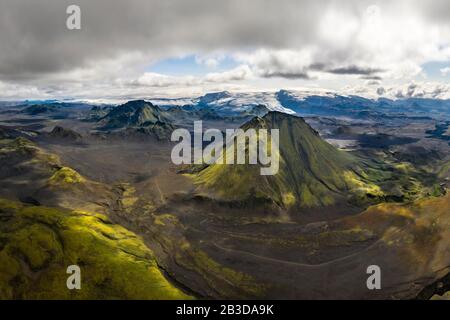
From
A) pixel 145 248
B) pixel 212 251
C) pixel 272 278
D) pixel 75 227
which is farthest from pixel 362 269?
pixel 75 227

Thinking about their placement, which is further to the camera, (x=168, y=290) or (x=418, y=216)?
(x=418, y=216)

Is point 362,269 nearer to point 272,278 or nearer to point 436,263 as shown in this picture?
point 436,263

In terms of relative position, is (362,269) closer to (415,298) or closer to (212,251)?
(415,298)

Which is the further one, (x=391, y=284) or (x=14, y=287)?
(x=391, y=284)

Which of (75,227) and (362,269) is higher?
(75,227)

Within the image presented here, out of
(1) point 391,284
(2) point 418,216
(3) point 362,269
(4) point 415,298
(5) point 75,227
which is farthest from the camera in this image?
(2) point 418,216
